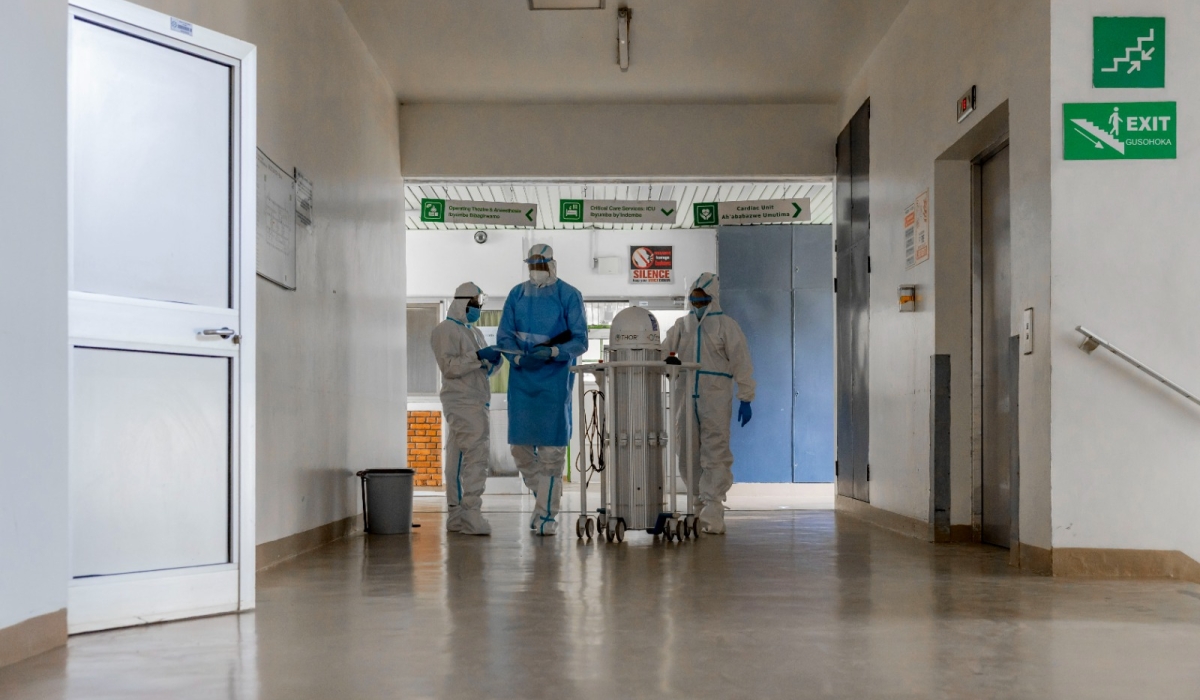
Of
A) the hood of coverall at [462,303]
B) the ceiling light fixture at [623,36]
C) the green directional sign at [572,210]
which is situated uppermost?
the ceiling light fixture at [623,36]

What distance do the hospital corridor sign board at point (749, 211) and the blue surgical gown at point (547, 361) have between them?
3.04 meters

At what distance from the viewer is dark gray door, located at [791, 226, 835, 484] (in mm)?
12852

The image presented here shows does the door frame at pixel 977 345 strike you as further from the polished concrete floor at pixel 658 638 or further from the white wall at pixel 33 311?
the white wall at pixel 33 311

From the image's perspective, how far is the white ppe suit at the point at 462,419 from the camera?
7.21 m

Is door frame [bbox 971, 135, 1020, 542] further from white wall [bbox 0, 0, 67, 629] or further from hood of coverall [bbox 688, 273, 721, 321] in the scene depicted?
white wall [bbox 0, 0, 67, 629]

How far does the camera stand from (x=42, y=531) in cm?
308

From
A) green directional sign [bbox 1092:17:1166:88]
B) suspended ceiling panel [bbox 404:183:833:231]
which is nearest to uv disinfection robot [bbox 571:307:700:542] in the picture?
green directional sign [bbox 1092:17:1166:88]

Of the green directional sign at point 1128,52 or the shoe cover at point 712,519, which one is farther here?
the shoe cover at point 712,519

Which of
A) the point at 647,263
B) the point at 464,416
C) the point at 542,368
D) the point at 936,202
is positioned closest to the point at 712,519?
the point at 542,368

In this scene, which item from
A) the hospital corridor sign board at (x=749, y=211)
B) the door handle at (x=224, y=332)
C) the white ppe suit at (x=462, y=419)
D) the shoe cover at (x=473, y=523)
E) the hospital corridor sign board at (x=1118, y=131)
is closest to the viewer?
the door handle at (x=224, y=332)

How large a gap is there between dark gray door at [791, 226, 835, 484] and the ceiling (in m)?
3.83

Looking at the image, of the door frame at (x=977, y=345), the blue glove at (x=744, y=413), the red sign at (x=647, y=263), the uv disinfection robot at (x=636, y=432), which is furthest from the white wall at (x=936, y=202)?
the red sign at (x=647, y=263)

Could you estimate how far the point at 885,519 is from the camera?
754 centimetres

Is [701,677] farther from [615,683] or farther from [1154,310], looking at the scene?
[1154,310]
